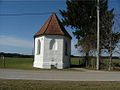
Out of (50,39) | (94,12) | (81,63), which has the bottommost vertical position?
(81,63)

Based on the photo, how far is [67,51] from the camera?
147 feet

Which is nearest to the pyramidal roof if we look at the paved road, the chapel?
the chapel

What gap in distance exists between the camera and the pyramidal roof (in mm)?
42094

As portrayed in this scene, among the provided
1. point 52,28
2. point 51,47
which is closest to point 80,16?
point 52,28

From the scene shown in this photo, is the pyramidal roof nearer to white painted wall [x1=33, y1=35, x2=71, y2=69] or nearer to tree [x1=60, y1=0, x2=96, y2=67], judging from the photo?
white painted wall [x1=33, y1=35, x2=71, y2=69]

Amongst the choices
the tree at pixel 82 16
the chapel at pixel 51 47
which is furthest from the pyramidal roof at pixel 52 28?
the tree at pixel 82 16

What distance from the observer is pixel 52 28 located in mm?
42719

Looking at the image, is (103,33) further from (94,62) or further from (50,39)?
(50,39)

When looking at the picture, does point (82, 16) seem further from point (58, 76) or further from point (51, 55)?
point (58, 76)

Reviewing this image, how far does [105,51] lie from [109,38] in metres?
2.15

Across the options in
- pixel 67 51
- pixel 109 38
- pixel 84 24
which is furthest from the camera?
pixel 84 24

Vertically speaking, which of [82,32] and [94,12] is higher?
[94,12]

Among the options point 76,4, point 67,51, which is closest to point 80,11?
point 76,4

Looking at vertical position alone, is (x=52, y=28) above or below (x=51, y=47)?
above
